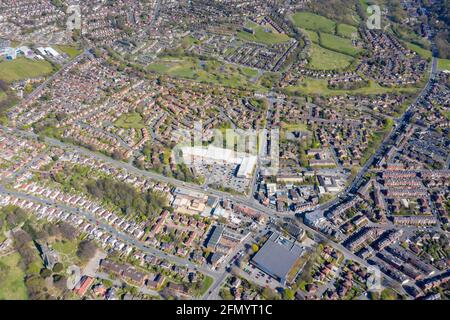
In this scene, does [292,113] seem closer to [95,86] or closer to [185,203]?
[185,203]

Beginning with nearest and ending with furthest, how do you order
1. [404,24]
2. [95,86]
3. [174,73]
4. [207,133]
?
[207,133]
[95,86]
[174,73]
[404,24]

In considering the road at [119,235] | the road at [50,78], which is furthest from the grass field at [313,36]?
the road at [119,235]

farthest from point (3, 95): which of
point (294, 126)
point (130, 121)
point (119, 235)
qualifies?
point (294, 126)

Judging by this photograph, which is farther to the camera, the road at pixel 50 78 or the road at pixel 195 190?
the road at pixel 50 78

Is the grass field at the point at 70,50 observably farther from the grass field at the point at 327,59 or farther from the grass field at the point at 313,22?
the grass field at the point at 313,22

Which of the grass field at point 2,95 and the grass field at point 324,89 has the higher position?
the grass field at point 324,89

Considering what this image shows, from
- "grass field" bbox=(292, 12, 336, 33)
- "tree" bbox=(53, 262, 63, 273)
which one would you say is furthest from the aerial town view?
"grass field" bbox=(292, 12, 336, 33)

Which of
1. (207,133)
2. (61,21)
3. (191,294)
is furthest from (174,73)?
(191,294)
